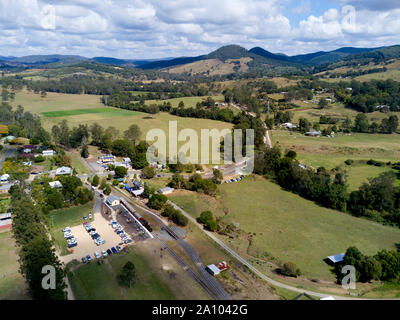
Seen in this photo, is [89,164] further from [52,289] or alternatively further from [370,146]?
[370,146]

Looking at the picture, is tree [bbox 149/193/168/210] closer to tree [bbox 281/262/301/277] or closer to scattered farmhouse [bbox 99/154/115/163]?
tree [bbox 281/262/301/277]

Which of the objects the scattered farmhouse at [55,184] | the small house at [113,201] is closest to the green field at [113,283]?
the small house at [113,201]

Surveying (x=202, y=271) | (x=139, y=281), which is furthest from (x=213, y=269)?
(x=139, y=281)

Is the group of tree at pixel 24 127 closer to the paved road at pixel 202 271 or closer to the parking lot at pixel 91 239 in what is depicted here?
the parking lot at pixel 91 239

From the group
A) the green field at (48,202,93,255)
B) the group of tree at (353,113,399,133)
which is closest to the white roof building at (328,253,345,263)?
the green field at (48,202,93,255)

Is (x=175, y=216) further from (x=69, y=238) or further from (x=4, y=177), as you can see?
(x=4, y=177)

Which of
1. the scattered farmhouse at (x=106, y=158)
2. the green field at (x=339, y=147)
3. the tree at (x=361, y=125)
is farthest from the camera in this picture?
the tree at (x=361, y=125)

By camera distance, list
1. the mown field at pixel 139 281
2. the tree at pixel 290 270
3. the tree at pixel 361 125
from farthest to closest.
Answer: the tree at pixel 361 125 → the tree at pixel 290 270 → the mown field at pixel 139 281

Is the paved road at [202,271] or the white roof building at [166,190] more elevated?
the white roof building at [166,190]
